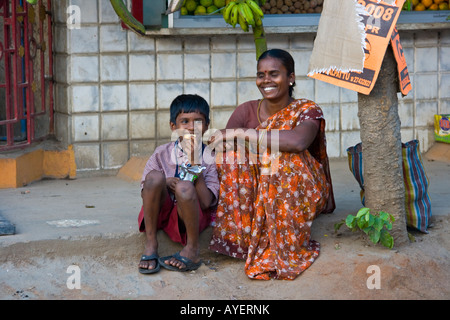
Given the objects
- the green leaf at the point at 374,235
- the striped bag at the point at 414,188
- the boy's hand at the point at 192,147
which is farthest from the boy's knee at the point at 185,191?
the striped bag at the point at 414,188

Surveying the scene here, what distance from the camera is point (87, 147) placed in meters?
5.83

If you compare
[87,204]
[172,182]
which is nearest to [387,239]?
[172,182]

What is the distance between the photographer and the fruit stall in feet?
19.1

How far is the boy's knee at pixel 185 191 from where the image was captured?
3887 millimetres

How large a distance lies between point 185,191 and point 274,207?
500 mm

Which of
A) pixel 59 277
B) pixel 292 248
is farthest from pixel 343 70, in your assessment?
pixel 59 277

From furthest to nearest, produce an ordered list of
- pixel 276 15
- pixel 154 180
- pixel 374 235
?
pixel 276 15, pixel 374 235, pixel 154 180

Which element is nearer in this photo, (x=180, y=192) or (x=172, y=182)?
(x=180, y=192)

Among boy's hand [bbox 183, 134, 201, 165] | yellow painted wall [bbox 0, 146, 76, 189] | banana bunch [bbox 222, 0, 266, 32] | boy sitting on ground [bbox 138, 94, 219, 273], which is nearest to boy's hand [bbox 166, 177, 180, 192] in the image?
boy sitting on ground [bbox 138, 94, 219, 273]

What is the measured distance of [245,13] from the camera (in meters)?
4.70

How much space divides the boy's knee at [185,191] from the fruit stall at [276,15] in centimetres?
216

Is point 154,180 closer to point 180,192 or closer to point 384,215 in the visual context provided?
point 180,192

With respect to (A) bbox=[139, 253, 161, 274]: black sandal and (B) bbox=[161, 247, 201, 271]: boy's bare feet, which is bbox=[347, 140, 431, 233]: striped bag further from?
(A) bbox=[139, 253, 161, 274]: black sandal
